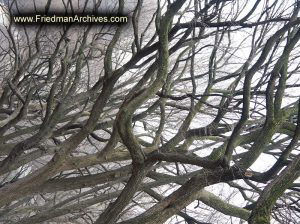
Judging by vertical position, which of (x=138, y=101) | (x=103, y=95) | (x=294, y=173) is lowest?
(x=294, y=173)

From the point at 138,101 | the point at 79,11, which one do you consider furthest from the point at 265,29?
the point at 79,11

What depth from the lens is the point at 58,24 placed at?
550 centimetres

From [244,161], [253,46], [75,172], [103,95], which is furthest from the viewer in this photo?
[75,172]

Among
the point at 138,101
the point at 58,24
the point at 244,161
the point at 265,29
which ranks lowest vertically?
the point at 244,161

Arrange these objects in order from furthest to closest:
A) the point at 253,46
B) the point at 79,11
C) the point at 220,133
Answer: the point at 79,11, the point at 220,133, the point at 253,46

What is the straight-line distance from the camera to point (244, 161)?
341cm

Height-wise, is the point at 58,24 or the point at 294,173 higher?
the point at 58,24

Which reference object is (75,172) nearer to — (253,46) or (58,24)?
(58,24)

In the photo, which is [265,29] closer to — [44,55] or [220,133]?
[220,133]

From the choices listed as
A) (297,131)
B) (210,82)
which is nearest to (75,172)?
(210,82)

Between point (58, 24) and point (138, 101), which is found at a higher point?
point (58, 24)

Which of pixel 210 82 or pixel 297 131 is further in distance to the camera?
pixel 210 82

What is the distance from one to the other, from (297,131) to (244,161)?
55 cm

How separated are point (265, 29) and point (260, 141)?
1428 millimetres
